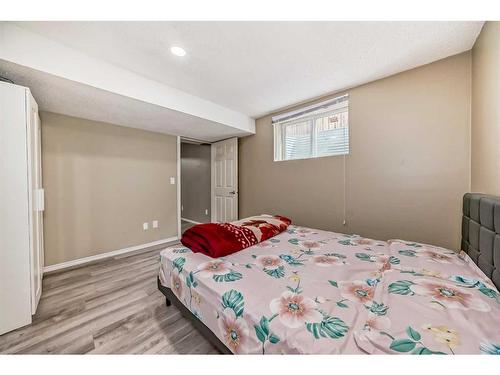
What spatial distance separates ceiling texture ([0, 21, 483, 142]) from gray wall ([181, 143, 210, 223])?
2656mm

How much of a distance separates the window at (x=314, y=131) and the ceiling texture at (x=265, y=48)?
0.35m

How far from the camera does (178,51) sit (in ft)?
5.49

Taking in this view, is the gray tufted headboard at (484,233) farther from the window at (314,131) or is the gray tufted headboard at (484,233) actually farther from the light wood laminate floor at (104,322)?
the light wood laminate floor at (104,322)

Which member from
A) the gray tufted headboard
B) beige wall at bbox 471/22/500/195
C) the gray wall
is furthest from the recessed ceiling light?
the gray wall

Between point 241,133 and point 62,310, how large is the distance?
3.12m

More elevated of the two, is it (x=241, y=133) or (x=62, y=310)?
(x=241, y=133)

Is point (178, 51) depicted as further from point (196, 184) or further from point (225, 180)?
point (196, 184)

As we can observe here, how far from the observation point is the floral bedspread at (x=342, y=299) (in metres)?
0.67

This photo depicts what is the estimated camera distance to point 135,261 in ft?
8.70

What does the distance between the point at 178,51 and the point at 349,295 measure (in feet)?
7.16

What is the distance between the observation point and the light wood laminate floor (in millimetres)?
1249

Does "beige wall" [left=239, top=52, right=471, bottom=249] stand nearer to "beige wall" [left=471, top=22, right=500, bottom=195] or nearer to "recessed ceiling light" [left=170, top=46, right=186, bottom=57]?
"beige wall" [left=471, top=22, right=500, bottom=195]

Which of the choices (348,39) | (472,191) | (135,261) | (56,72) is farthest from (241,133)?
(472,191)
